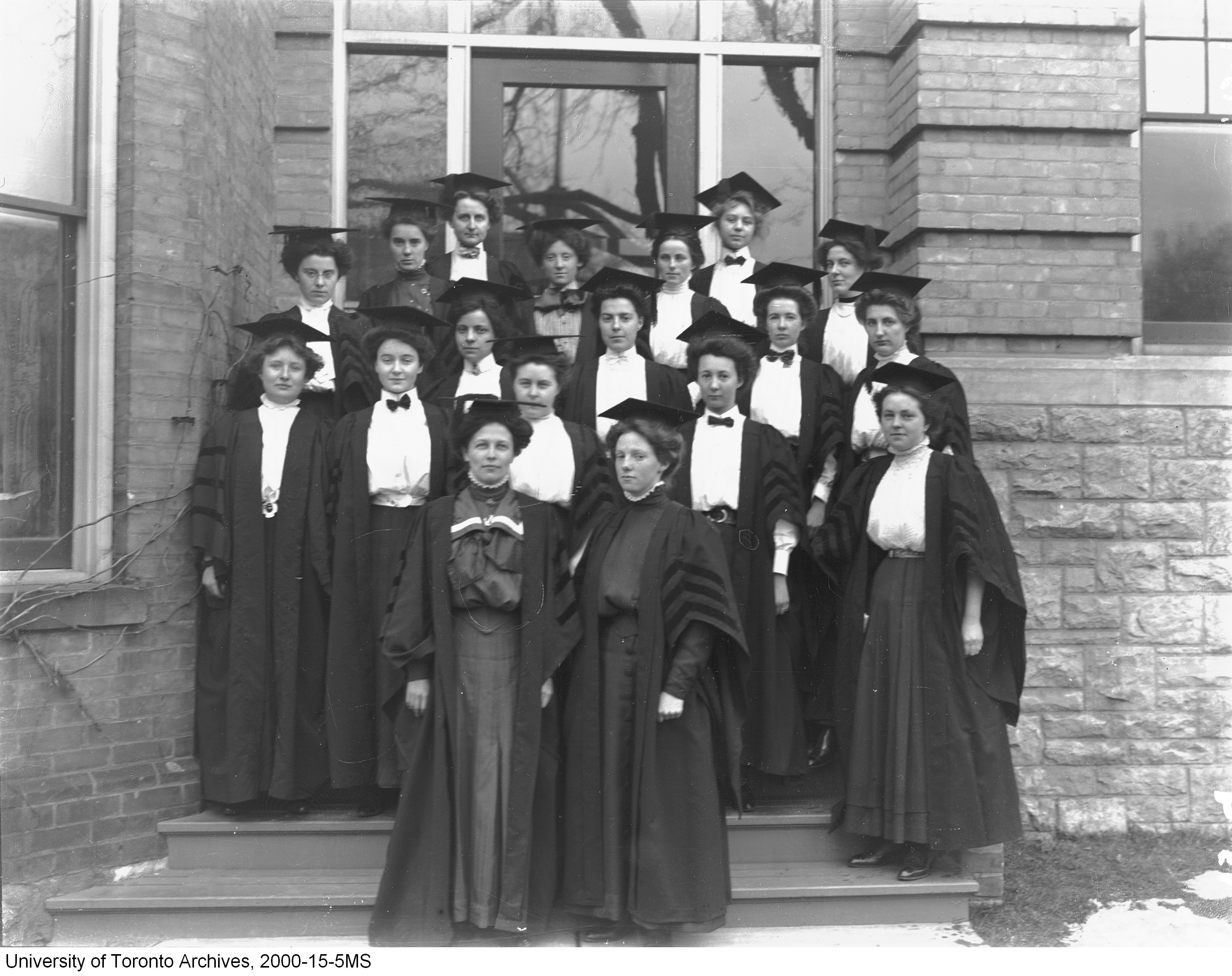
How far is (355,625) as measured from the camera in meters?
5.63

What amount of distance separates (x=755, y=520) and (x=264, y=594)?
2.29 metres

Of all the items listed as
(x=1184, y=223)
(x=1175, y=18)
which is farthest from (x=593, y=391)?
(x=1175, y=18)

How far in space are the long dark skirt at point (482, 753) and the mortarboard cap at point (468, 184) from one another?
9.08 ft

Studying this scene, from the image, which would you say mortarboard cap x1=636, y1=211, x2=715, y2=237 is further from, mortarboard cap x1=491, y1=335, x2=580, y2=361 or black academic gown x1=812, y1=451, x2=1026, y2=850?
black academic gown x1=812, y1=451, x2=1026, y2=850

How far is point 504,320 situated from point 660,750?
2303 mm

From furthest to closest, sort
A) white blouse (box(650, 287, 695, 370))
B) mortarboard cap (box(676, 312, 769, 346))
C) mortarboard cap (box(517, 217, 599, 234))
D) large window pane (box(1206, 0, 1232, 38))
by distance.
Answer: large window pane (box(1206, 0, 1232, 38))
mortarboard cap (box(517, 217, 599, 234))
white blouse (box(650, 287, 695, 370))
mortarboard cap (box(676, 312, 769, 346))

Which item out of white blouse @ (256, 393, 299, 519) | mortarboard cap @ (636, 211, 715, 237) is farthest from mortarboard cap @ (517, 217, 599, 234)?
white blouse @ (256, 393, 299, 519)

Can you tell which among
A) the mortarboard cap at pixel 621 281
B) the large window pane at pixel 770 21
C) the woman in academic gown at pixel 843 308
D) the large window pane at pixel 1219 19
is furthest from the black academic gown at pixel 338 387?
the large window pane at pixel 1219 19

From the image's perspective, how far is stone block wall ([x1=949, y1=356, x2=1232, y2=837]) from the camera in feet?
21.6

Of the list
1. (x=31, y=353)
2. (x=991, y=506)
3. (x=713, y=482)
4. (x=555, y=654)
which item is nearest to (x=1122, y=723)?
(x=991, y=506)

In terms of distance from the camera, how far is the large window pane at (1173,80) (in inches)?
278

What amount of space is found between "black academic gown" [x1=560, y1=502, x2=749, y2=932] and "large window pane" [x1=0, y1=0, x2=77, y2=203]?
2971 mm

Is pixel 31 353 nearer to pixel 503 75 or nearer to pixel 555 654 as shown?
pixel 555 654

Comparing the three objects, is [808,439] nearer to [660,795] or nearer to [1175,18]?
[660,795]
